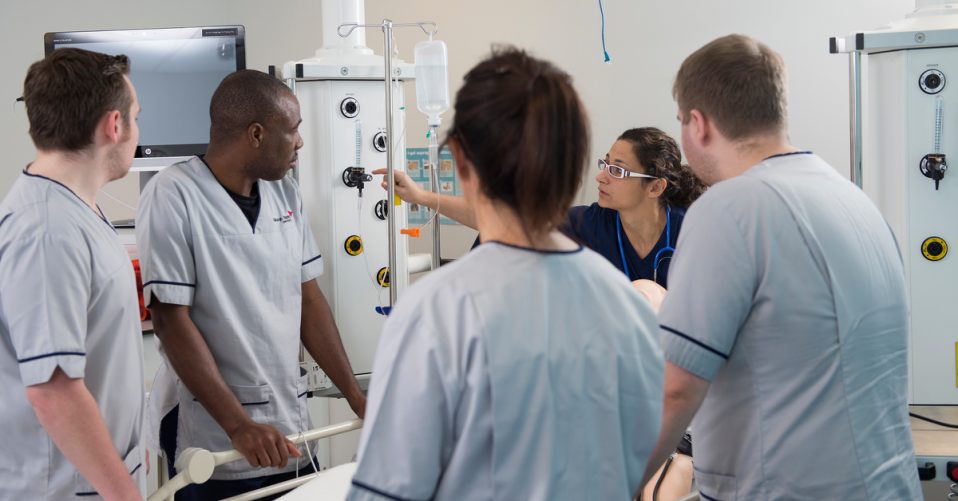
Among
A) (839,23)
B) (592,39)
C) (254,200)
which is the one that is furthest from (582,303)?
(592,39)

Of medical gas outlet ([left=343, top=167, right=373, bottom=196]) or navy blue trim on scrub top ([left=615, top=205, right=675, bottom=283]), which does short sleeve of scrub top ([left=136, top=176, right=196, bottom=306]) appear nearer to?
medical gas outlet ([left=343, top=167, right=373, bottom=196])

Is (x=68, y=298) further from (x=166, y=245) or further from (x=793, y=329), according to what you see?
(x=793, y=329)

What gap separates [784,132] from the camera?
1434mm

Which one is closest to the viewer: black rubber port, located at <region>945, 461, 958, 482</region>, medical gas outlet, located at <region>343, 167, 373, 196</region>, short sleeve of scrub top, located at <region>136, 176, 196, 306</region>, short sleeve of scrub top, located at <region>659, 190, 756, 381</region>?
short sleeve of scrub top, located at <region>659, 190, 756, 381</region>

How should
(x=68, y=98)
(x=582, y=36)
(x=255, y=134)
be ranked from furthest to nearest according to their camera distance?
(x=582, y=36) → (x=255, y=134) → (x=68, y=98)

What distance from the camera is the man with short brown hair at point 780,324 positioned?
4.30ft

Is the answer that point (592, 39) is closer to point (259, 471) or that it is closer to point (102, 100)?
A: point (259, 471)

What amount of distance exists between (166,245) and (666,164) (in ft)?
4.78

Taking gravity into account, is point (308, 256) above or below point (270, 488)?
above

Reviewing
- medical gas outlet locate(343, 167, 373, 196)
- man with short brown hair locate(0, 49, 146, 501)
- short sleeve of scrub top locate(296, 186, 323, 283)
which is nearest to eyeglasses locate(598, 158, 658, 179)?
medical gas outlet locate(343, 167, 373, 196)

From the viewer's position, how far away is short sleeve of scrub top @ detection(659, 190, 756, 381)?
131 cm

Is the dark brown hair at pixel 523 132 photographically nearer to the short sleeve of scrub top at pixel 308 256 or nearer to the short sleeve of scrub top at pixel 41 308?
the short sleeve of scrub top at pixel 41 308

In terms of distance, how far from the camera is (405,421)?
955mm

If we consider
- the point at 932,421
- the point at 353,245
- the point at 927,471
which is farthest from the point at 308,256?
the point at 932,421
